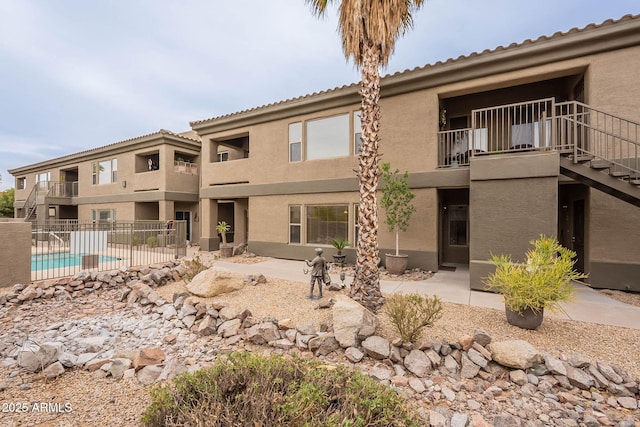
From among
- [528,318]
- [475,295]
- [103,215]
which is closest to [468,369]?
[528,318]

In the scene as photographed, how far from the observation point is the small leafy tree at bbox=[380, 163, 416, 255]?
32.7 feet

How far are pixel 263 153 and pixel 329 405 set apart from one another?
42.3 ft

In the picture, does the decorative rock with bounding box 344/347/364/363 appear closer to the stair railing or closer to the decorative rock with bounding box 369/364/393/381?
the decorative rock with bounding box 369/364/393/381

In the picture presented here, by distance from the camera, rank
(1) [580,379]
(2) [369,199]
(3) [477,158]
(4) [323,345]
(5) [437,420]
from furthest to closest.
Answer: (3) [477,158] → (2) [369,199] → (4) [323,345] → (1) [580,379] → (5) [437,420]

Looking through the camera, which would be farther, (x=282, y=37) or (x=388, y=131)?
(x=282, y=37)

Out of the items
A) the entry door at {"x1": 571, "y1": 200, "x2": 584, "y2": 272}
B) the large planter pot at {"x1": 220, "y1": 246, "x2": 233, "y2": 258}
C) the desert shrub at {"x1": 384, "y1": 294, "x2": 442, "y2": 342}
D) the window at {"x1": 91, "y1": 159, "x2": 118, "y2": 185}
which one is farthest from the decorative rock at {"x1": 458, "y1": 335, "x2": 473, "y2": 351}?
the window at {"x1": 91, "y1": 159, "x2": 118, "y2": 185}

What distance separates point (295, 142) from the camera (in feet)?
44.3

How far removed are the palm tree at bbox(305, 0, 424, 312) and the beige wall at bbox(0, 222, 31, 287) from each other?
9.61 metres

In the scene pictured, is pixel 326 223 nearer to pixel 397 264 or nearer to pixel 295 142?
pixel 397 264

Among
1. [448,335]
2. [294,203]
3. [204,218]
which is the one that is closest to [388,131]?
[294,203]

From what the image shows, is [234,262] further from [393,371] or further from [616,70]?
[616,70]

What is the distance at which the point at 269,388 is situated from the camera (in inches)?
118

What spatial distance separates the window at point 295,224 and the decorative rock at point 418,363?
9.32 m

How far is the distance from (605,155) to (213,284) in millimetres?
12245
